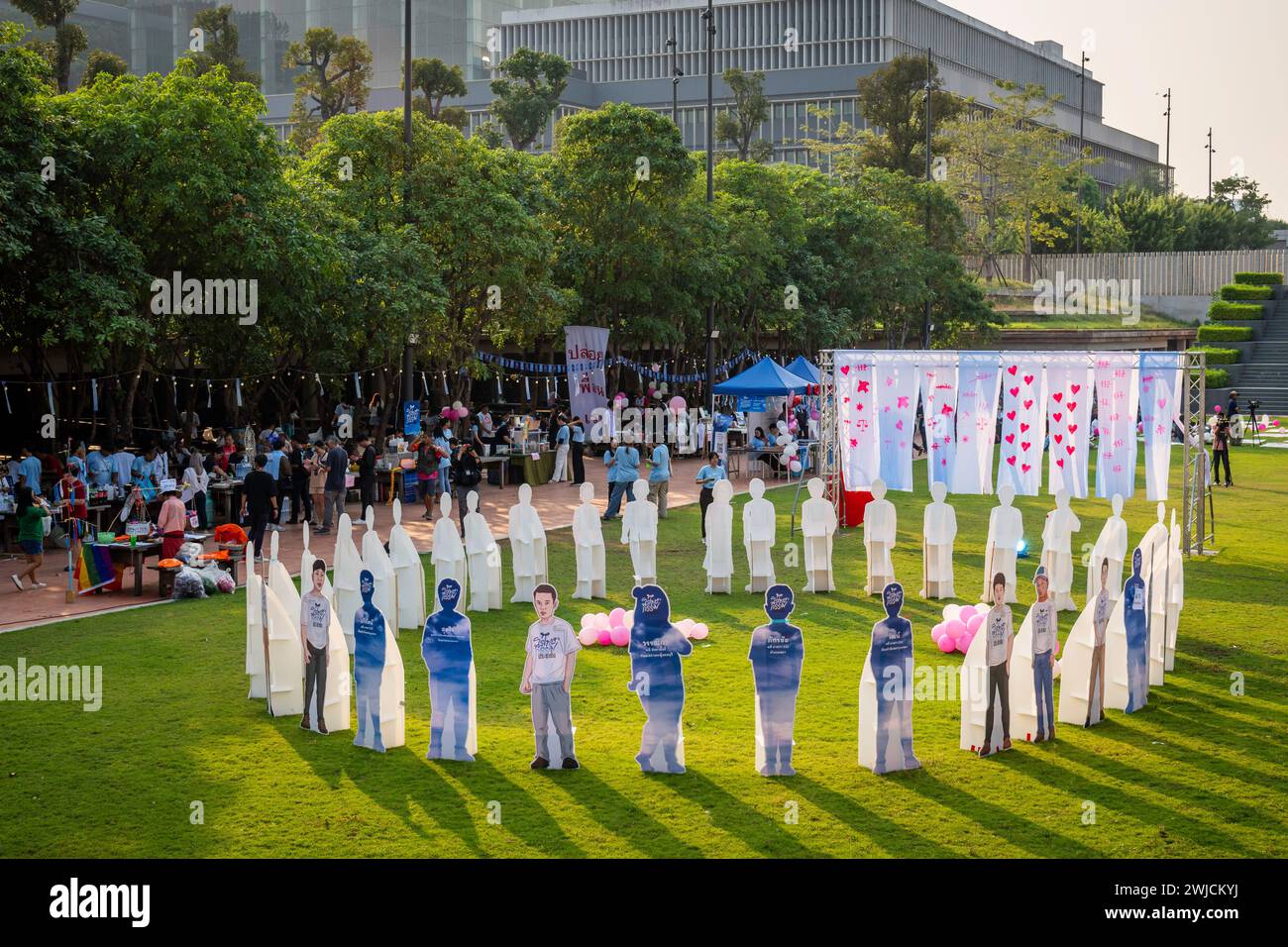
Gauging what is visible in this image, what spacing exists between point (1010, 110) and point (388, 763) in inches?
2348

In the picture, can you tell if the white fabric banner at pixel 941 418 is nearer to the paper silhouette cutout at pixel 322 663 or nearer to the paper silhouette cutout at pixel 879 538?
the paper silhouette cutout at pixel 879 538

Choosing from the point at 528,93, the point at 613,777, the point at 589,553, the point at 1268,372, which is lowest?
the point at 613,777

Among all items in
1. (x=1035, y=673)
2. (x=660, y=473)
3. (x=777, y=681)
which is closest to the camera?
(x=777, y=681)

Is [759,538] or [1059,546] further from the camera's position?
[759,538]

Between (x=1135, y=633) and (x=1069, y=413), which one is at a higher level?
(x=1069, y=413)

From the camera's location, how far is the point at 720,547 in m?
17.1

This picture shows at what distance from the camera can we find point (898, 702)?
10141mm

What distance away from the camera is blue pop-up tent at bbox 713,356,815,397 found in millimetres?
30469

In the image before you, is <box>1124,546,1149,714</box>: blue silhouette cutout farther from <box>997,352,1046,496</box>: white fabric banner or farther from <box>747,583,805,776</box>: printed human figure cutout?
<box>997,352,1046,496</box>: white fabric banner

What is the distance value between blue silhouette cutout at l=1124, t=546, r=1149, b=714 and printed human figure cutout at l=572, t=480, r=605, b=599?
263 inches

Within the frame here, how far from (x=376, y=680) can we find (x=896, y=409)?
39.3 ft

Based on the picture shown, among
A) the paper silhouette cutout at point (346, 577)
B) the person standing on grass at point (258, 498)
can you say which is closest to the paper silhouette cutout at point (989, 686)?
the paper silhouette cutout at point (346, 577)

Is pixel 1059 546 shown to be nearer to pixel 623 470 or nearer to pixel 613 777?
pixel 613 777

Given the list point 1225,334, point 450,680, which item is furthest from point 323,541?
point 1225,334
